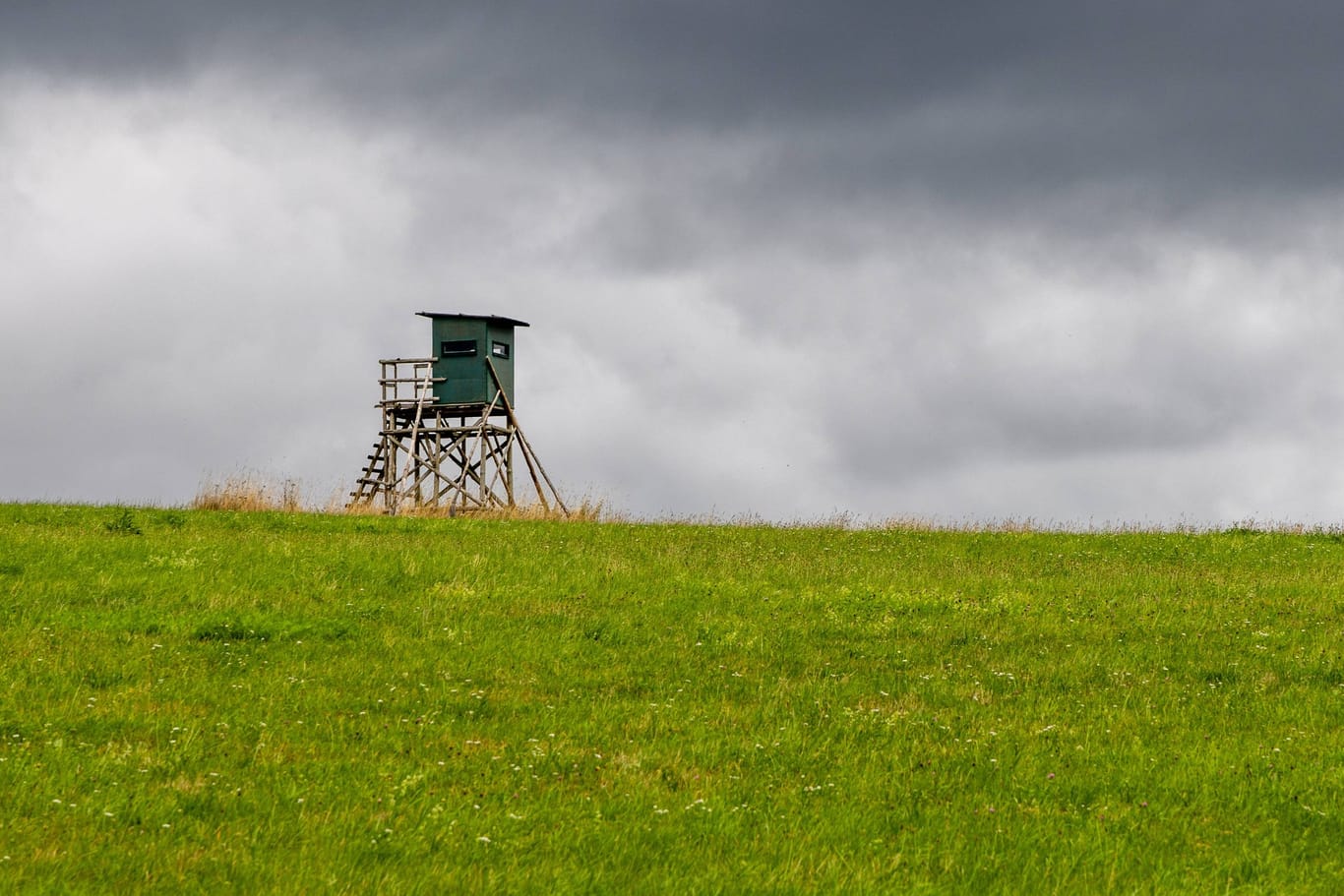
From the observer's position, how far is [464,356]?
53312 mm

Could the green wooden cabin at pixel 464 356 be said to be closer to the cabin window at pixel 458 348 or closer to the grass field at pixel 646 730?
the cabin window at pixel 458 348

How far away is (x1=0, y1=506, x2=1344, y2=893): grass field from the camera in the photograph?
8.34 m

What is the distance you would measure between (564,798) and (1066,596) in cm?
1403

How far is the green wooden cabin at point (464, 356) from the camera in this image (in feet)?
174

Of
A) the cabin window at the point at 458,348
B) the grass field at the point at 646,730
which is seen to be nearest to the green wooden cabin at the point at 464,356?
the cabin window at the point at 458,348

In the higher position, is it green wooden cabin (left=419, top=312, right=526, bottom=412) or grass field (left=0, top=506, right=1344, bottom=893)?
green wooden cabin (left=419, top=312, right=526, bottom=412)

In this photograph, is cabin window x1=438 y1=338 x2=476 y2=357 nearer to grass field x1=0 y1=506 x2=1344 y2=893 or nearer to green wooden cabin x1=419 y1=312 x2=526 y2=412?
green wooden cabin x1=419 y1=312 x2=526 y2=412

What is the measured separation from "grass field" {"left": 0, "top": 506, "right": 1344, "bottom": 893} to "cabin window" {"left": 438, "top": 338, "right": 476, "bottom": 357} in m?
31.3

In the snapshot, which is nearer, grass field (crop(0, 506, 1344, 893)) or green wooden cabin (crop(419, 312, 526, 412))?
grass field (crop(0, 506, 1344, 893))

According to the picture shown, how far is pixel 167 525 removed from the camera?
29016mm

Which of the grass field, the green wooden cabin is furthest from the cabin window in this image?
the grass field

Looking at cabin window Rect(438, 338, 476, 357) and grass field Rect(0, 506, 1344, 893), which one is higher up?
cabin window Rect(438, 338, 476, 357)

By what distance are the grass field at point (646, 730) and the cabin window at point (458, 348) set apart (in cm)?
3127

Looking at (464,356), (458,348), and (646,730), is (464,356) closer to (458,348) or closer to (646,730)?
(458,348)
